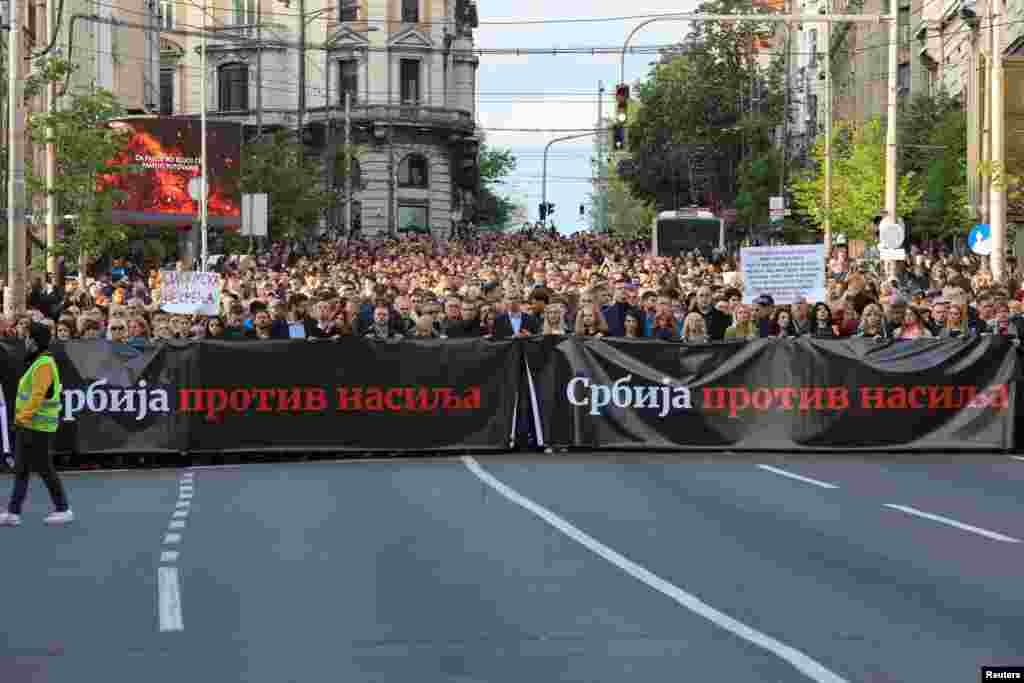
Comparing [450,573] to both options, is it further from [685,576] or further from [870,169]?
[870,169]

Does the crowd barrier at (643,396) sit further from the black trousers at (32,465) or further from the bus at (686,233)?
the bus at (686,233)

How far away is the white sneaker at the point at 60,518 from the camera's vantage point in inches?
683

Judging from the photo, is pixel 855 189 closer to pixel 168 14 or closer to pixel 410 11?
pixel 410 11

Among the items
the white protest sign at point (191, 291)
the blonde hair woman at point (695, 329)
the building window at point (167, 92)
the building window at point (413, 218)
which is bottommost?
the blonde hair woman at point (695, 329)

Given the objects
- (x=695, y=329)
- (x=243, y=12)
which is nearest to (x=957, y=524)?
(x=695, y=329)

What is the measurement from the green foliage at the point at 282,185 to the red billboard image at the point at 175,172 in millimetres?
11644

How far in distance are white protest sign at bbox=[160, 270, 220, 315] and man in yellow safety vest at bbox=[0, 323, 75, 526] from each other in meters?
11.2

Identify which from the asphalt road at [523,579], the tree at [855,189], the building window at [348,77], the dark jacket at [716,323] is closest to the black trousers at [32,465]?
the asphalt road at [523,579]

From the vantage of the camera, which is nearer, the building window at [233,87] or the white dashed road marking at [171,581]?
the white dashed road marking at [171,581]

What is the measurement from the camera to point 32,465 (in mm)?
17797

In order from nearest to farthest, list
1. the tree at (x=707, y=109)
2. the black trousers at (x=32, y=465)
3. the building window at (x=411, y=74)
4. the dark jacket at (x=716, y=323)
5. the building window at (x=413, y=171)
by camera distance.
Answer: the black trousers at (x=32, y=465), the dark jacket at (x=716, y=323), the tree at (x=707, y=109), the building window at (x=413, y=171), the building window at (x=411, y=74)

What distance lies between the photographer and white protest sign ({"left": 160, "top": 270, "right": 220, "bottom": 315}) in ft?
95.6

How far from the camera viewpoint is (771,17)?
116 feet

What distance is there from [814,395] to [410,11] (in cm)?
9707
